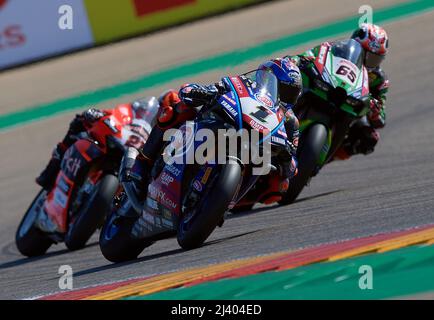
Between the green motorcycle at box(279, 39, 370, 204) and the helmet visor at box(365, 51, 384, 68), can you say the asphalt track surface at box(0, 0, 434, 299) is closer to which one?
the green motorcycle at box(279, 39, 370, 204)

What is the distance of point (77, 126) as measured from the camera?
9539 mm

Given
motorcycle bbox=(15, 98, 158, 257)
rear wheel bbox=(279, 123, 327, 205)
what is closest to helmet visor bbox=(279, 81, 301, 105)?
rear wheel bbox=(279, 123, 327, 205)

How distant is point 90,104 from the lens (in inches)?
625

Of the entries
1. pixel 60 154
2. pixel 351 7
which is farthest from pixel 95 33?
pixel 60 154

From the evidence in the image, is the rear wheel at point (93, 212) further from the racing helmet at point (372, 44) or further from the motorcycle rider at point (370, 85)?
the racing helmet at point (372, 44)

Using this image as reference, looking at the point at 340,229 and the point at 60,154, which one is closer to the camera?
the point at 340,229

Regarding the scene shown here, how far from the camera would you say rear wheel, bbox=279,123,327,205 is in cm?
912

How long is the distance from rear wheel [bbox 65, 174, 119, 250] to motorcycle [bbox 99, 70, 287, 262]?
126cm

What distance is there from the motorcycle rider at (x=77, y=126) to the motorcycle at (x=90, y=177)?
0.02 meters

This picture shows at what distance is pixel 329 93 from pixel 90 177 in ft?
6.87

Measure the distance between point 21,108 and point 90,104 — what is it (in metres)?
1.28

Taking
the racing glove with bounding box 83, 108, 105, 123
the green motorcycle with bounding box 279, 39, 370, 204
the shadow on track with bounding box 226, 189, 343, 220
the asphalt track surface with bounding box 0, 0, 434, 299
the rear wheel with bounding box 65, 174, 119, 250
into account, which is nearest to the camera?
the asphalt track surface with bounding box 0, 0, 434, 299

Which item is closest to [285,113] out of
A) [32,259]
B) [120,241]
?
[120,241]
